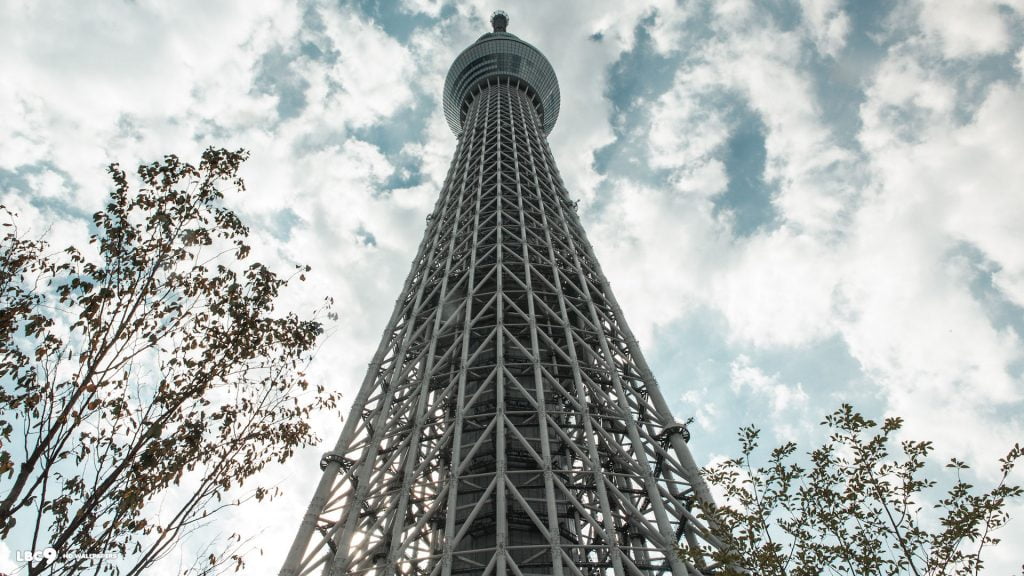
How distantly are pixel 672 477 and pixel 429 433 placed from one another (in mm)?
9399

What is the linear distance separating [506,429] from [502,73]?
45375 millimetres

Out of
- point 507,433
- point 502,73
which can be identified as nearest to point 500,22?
point 502,73

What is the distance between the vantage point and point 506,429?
66.5ft

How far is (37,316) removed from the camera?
798 centimetres

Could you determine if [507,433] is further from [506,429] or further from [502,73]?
[502,73]

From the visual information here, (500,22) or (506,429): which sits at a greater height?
(500,22)

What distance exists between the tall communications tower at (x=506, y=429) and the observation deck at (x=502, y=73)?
25.8 m

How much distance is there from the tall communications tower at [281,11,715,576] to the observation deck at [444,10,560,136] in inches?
1015

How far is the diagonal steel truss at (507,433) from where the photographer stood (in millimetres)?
15625

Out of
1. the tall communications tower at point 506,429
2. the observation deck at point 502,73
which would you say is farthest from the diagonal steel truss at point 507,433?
the observation deck at point 502,73

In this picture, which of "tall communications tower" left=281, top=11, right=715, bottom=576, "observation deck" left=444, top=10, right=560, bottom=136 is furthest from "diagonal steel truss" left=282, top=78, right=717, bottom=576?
"observation deck" left=444, top=10, right=560, bottom=136

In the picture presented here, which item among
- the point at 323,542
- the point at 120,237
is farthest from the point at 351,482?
the point at 120,237

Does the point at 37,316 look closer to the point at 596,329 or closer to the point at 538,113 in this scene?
the point at 596,329

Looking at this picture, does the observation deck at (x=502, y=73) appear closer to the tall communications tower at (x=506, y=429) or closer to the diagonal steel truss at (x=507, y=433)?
the tall communications tower at (x=506, y=429)
